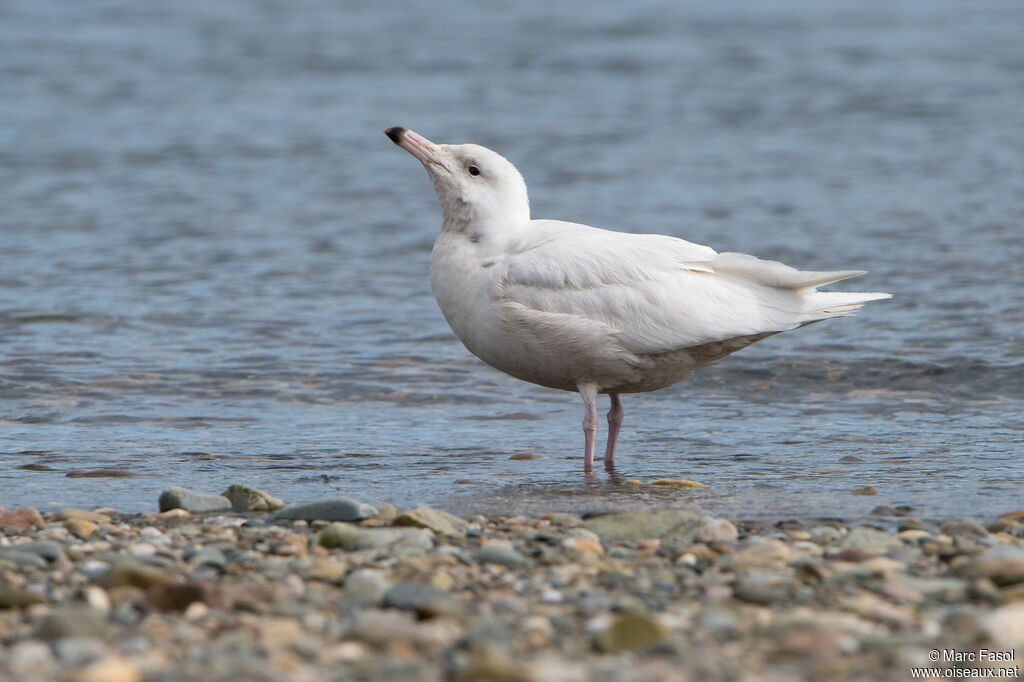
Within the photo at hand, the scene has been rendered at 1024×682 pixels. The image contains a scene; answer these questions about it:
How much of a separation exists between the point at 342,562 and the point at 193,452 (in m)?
2.75

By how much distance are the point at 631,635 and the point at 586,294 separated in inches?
117

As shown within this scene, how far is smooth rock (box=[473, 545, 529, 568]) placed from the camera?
15.1 ft

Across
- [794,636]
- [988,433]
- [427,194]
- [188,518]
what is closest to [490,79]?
[427,194]

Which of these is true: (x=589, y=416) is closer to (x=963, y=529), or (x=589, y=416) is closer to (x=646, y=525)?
(x=646, y=525)

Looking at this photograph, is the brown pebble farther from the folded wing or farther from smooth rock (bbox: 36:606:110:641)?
the folded wing

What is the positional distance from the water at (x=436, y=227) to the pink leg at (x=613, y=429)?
191 millimetres

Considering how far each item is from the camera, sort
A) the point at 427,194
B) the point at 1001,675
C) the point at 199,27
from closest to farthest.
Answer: the point at 1001,675 < the point at 427,194 < the point at 199,27

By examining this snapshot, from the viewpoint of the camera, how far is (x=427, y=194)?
15703 millimetres

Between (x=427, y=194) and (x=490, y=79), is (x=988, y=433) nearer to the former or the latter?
(x=427, y=194)

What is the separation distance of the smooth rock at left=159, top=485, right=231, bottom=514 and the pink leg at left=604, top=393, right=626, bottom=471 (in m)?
2.02

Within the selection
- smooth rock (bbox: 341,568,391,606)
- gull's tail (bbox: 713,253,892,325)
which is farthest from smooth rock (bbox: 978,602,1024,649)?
gull's tail (bbox: 713,253,892,325)

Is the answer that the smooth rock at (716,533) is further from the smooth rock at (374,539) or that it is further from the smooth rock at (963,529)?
Answer: the smooth rock at (374,539)

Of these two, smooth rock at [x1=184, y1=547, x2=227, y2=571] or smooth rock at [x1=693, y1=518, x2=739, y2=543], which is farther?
smooth rock at [x1=693, y1=518, x2=739, y2=543]

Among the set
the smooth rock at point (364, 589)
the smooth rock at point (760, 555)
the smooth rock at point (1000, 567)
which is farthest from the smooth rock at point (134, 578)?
the smooth rock at point (1000, 567)
